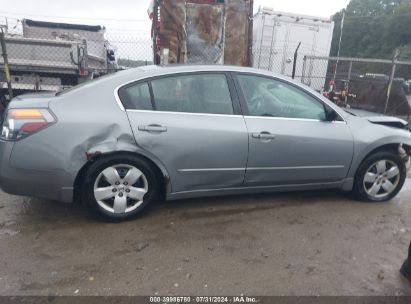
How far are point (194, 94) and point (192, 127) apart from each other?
35 cm

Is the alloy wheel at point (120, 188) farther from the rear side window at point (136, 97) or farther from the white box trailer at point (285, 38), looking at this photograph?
the white box trailer at point (285, 38)

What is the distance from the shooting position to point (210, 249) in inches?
116

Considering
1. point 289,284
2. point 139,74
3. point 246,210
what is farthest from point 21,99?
point 289,284

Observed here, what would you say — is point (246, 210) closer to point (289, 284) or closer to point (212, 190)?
point (212, 190)

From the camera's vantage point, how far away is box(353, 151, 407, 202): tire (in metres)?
3.96

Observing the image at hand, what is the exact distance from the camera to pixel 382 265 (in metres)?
2.83

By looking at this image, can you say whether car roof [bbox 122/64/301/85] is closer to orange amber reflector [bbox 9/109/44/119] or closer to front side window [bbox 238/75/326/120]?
front side window [bbox 238/75/326/120]

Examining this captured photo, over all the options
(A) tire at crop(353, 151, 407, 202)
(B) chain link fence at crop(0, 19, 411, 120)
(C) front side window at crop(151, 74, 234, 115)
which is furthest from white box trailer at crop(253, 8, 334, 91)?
A: (C) front side window at crop(151, 74, 234, 115)

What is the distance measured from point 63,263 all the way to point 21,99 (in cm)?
161

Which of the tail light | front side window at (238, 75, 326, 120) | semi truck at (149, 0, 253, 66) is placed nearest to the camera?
the tail light

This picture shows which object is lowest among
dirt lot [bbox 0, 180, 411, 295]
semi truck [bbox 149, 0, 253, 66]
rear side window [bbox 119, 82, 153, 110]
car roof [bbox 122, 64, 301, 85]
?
dirt lot [bbox 0, 180, 411, 295]

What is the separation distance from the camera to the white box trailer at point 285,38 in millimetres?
11789

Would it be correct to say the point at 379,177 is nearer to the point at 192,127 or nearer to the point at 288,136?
the point at 288,136

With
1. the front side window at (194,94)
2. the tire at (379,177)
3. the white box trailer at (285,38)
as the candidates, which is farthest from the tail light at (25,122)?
the white box trailer at (285,38)
